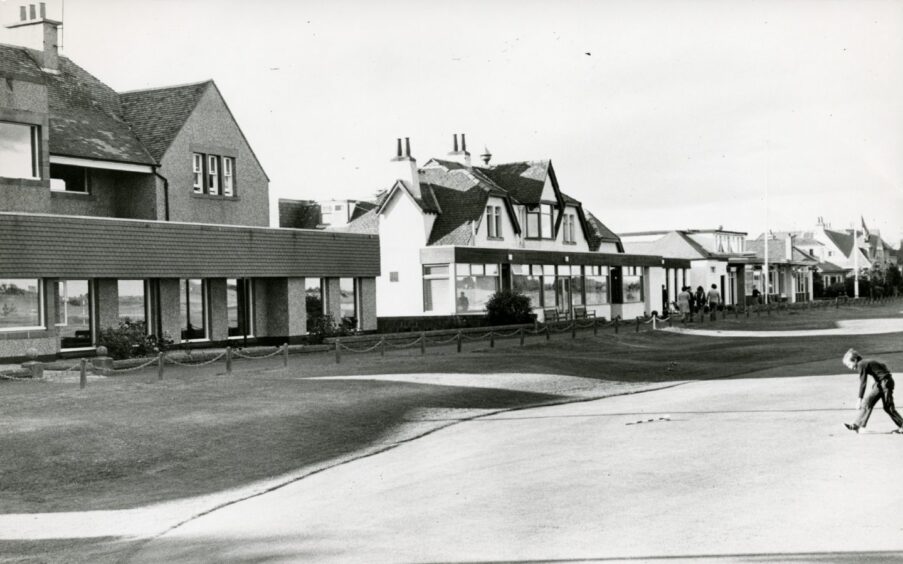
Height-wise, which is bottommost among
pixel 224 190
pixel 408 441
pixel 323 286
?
pixel 408 441

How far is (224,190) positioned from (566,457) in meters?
24.8

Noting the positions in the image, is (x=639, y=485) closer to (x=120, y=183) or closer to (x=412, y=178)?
(x=120, y=183)

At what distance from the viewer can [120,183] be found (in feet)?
112

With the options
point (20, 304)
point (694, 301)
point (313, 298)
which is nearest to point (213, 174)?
point (313, 298)

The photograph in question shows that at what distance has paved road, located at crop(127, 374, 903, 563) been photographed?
32.3 feet

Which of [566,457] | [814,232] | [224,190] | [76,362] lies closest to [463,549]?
[566,457]

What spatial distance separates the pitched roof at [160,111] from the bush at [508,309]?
14887mm

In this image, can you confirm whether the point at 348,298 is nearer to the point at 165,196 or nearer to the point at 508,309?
the point at 508,309

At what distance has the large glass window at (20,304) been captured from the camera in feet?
87.6

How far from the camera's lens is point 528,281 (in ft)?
165

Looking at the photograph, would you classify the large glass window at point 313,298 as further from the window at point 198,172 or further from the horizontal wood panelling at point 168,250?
the window at point 198,172

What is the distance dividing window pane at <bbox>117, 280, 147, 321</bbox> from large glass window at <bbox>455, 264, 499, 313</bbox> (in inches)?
670

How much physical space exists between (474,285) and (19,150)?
22.3 meters

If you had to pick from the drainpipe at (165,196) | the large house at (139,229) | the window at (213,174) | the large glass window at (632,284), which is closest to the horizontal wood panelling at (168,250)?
the large house at (139,229)
